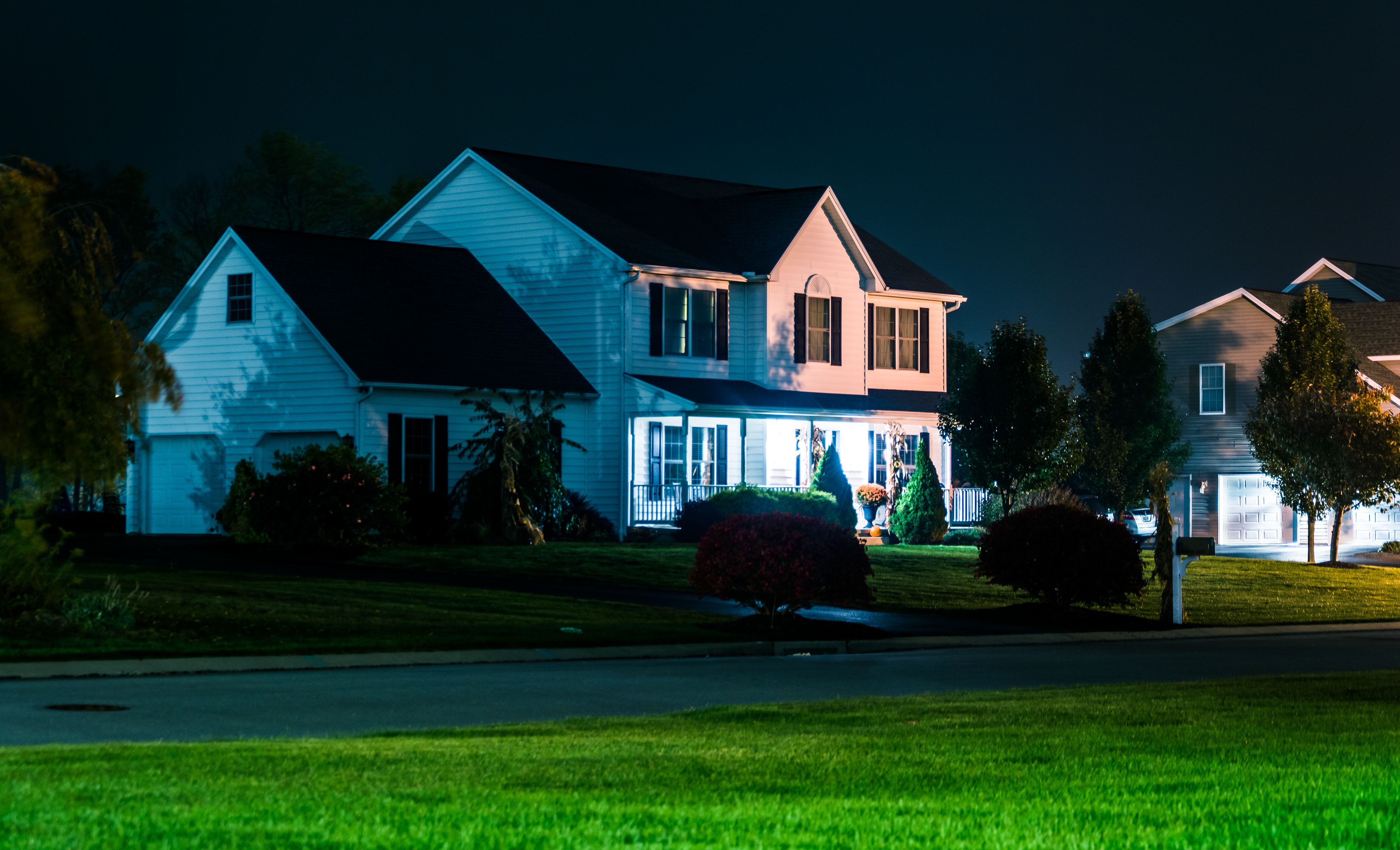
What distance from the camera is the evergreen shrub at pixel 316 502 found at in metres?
31.3

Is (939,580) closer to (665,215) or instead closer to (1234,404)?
(665,215)

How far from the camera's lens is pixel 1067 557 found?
24922mm

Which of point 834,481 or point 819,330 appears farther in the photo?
point 819,330

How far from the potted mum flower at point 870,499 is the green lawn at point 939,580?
199 inches

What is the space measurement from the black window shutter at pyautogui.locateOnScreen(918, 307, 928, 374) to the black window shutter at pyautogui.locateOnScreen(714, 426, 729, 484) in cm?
768

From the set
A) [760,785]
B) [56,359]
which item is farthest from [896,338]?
[760,785]

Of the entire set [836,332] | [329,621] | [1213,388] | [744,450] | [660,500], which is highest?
[836,332]

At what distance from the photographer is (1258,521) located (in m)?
51.9

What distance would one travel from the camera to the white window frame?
2082 inches

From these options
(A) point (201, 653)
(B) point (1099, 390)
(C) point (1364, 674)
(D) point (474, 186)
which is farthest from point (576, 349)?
(C) point (1364, 674)

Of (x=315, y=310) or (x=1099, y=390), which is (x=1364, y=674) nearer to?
(x=315, y=310)

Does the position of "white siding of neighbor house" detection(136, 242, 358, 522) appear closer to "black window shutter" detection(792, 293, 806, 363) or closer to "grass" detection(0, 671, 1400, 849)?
"black window shutter" detection(792, 293, 806, 363)

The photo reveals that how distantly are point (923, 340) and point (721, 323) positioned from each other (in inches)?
308

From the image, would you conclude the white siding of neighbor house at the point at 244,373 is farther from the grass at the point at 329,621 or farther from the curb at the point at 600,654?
the curb at the point at 600,654
